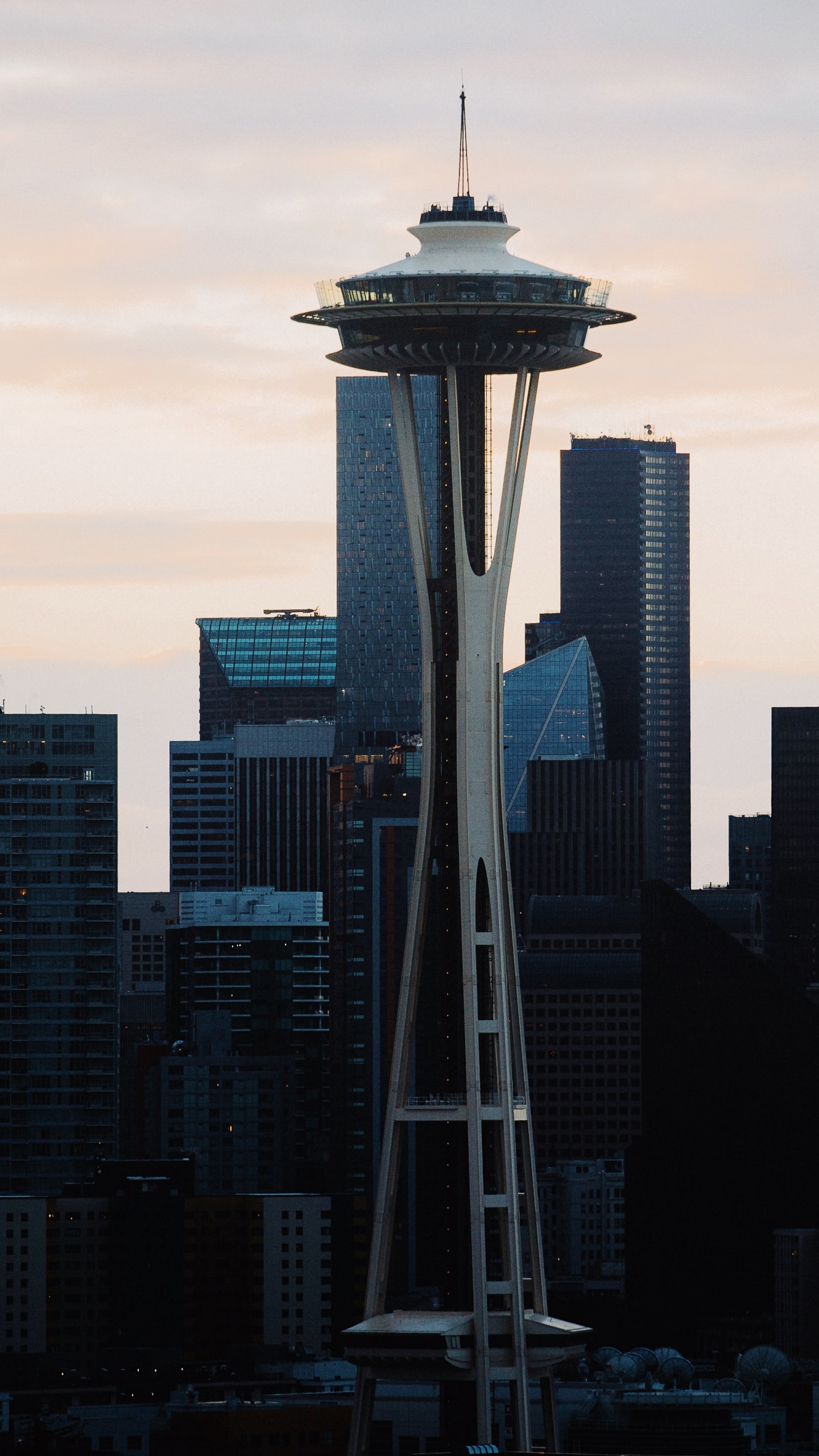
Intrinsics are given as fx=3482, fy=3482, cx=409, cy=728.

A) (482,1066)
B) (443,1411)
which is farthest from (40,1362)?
Result: (482,1066)

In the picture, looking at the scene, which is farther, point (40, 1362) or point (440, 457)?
point (40, 1362)

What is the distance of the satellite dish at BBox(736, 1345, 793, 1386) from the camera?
173250 mm

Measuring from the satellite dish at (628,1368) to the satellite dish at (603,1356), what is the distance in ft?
10.8

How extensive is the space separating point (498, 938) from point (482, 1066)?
15.4 ft

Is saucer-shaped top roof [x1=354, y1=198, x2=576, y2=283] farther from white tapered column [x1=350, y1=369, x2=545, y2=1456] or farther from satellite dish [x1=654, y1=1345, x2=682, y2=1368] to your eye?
satellite dish [x1=654, y1=1345, x2=682, y2=1368]

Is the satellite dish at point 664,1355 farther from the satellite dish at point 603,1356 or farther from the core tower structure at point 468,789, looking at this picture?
the core tower structure at point 468,789

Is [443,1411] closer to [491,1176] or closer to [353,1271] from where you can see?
[491,1176]

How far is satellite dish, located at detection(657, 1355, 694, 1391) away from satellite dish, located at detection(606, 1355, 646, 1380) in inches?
46.4

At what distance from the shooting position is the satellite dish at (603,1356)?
6959 inches

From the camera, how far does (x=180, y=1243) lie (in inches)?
7274

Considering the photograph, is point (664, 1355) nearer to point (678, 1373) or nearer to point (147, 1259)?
point (678, 1373)

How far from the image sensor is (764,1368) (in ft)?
573

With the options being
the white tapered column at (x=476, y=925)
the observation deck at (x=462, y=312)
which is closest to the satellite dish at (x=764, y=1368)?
the white tapered column at (x=476, y=925)

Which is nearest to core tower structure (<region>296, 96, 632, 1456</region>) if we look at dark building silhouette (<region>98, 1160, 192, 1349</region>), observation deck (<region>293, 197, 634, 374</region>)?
observation deck (<region>293, 197, 634, 374</region>)
